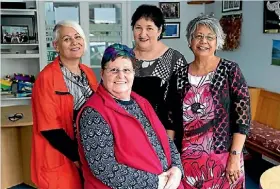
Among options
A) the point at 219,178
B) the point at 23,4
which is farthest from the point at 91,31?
the point at 219,178

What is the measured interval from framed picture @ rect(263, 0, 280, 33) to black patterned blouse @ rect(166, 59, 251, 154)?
104 inches

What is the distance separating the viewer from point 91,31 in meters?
5.29

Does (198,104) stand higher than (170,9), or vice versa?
(170,9)

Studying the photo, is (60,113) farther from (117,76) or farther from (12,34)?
(12,34)

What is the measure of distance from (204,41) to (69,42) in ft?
2.20

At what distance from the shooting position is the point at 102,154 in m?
1.22

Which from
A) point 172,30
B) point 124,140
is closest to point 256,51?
point 172,30

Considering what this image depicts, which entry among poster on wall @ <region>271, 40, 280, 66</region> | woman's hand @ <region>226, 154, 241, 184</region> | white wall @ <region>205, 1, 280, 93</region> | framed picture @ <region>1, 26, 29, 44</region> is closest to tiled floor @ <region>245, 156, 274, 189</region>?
white wall @ <region>205, 1, 280, 93</region>

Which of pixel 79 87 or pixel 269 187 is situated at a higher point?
pixel 79 87

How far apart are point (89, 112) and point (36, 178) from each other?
63cm

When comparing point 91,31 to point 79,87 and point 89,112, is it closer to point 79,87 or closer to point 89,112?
point 79,87

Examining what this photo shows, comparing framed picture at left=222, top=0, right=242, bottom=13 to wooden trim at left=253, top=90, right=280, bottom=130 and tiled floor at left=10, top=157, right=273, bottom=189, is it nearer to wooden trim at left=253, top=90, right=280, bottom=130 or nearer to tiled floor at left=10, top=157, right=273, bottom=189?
wooden trim at left=253, top=90, right=280, bottom=130

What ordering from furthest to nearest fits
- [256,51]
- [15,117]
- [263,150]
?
[256,51], [263,150], [15,117]

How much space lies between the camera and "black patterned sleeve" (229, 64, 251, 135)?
1609 mm
